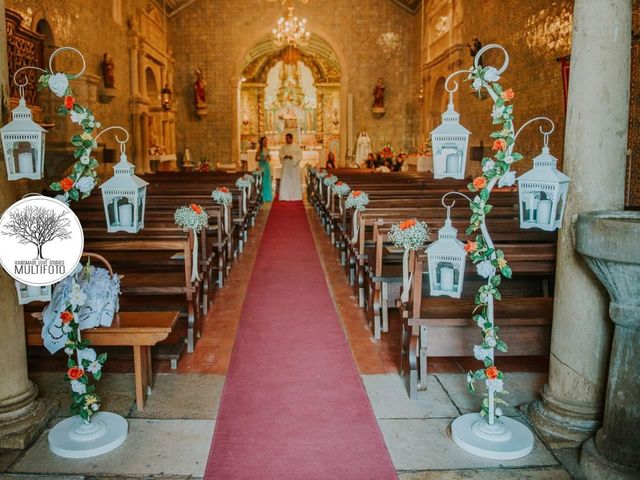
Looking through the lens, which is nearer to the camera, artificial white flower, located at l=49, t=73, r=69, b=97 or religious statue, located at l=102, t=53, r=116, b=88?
artificial white flower, located at l=49, t=73, r=69, b=97

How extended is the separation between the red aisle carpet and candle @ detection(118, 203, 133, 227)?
48.1 inches

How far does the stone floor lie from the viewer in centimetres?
304

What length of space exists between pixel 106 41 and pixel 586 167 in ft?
42.0

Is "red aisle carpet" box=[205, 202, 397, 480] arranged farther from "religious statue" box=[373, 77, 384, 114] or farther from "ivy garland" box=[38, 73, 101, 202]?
"religious statue" box=[373, 77, 384, 114]

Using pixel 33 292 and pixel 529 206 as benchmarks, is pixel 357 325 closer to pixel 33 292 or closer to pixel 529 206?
pixel 529 206

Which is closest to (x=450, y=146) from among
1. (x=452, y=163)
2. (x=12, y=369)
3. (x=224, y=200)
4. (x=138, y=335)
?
(x=452, y=163)

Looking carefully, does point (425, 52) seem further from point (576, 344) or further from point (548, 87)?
point (576, 344)

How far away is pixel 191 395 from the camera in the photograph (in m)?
3.91

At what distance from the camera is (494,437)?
327 centimetres

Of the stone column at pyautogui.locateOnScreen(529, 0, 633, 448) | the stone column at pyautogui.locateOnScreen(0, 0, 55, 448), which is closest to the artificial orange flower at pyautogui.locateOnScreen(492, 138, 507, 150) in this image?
the stone column at pyautogui.locateOnScreen(529, 0, 633, 448)

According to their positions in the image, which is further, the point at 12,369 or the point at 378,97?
the point at 378,97

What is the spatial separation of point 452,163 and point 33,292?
7.65ft

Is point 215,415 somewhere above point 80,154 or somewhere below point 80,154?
below

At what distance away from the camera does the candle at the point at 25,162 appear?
3205mm
